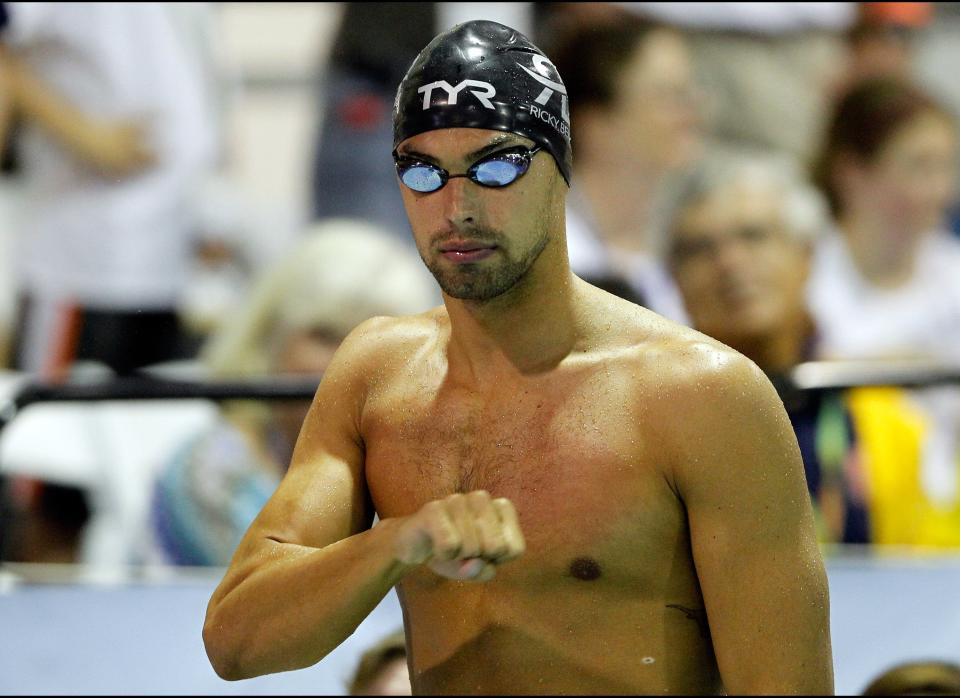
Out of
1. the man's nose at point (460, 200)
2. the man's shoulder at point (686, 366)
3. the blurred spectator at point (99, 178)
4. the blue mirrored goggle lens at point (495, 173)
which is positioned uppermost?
the blurred spectator at point (99, 178)

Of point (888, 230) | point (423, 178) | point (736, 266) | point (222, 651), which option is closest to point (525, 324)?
point (423, 178)

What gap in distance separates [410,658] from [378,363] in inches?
16.8

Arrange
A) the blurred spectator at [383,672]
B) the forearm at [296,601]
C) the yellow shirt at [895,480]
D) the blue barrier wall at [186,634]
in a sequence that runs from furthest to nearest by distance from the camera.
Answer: the yellow shirt at [895,480] < the blue barrier wall at [186,634] < the blurred spectator at [383,672] < the forearm at [296,601]

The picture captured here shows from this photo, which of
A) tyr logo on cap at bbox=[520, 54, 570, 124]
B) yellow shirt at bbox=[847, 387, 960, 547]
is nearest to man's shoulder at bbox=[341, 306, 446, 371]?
tyr logo on cap at bbox=[520, 54, 570, 124]

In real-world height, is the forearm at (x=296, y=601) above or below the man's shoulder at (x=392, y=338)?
below

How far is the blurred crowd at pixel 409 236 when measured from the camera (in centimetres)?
371

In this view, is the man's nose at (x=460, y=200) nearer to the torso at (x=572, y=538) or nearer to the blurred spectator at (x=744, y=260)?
the torso at (x=572, y=538)

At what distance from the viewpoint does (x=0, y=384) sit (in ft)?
13.9

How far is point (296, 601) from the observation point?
177cm

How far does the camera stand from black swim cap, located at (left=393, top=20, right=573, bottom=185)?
5.94 ft

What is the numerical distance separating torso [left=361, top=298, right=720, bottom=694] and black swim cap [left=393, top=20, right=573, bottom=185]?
318 millimetres

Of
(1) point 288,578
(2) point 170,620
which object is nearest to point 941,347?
(2) point 170,620

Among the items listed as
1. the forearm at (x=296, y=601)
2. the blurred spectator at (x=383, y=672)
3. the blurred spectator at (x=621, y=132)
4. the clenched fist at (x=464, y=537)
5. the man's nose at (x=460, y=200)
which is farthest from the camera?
the blurred spectator at (x=621, y=132)

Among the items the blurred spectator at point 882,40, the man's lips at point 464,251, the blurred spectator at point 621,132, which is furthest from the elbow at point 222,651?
the blurred spectator at point 882,40
